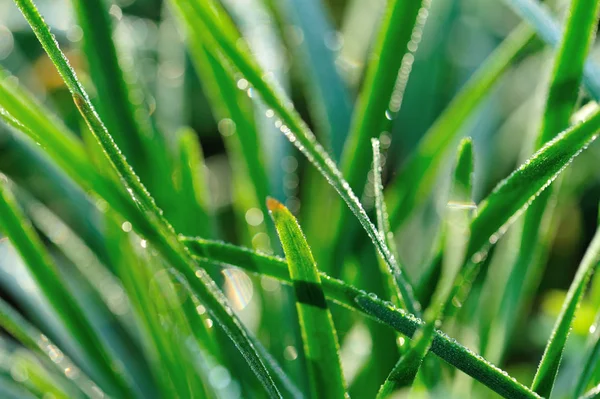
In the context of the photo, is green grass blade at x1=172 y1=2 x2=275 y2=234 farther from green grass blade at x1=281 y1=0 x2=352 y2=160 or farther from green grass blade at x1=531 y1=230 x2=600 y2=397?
green grass blade at x1=531 y1=230 x2=600 y2=397

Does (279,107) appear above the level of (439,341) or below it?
above

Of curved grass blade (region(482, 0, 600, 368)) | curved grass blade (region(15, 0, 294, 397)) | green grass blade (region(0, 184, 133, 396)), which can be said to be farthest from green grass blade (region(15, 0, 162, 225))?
curved grass blade (region(482, 0, 600, 368))

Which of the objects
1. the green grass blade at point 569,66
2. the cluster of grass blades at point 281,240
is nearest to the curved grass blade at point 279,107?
the cluster of grass blades at point 281,240

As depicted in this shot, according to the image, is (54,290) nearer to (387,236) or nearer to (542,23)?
(387,236)

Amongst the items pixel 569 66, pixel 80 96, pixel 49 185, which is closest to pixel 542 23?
pixel 569 66

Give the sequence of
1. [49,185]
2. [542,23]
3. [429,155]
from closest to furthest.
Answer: [542,23] → [429,155] → [49,185]
